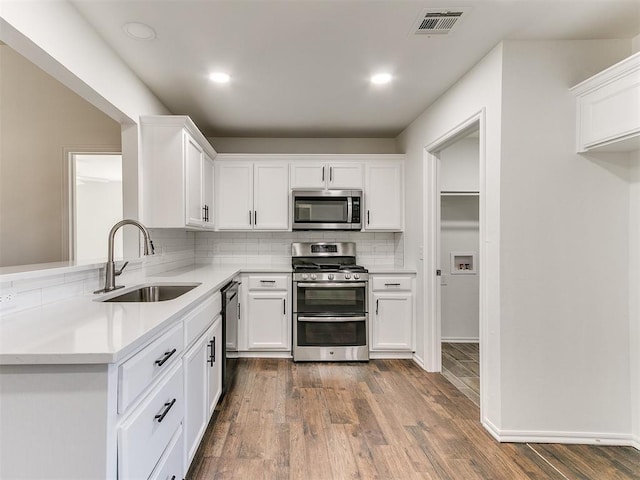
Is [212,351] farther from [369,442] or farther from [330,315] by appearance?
[330,315]

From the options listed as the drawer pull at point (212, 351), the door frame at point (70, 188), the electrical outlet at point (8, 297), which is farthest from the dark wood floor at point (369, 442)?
the door frame at point (70, 188)

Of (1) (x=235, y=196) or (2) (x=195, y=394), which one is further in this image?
(1) (x=235, y=196)

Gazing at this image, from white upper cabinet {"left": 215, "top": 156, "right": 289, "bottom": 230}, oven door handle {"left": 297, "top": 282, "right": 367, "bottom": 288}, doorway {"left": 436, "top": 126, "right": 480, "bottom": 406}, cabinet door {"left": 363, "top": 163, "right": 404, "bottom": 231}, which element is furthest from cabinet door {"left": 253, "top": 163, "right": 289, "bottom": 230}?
doorway {"left": 436, "top": 126, "right": 480, "bottom": 406}

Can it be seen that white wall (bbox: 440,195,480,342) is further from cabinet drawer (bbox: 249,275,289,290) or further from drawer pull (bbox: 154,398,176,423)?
drawer pull (bbox: 154,398,176,423)

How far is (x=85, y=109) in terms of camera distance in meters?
3.14

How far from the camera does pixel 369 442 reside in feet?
6.65

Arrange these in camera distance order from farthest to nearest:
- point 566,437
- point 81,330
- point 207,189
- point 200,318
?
point 207,189 < point 566,437 < point 200,318 < point 81,330

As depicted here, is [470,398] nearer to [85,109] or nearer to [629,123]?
[629,123]

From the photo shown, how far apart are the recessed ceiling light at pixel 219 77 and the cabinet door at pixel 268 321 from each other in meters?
1.97

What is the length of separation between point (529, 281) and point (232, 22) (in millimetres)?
2278

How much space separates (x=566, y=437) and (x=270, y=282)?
2.57 m

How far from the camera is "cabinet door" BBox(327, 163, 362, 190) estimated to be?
3740 millimetres

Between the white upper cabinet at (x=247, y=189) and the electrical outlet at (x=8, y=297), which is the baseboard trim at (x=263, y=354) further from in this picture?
the electrical outlet at (x=8, y=297)

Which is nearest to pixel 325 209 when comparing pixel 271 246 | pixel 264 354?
pixel 271 246
